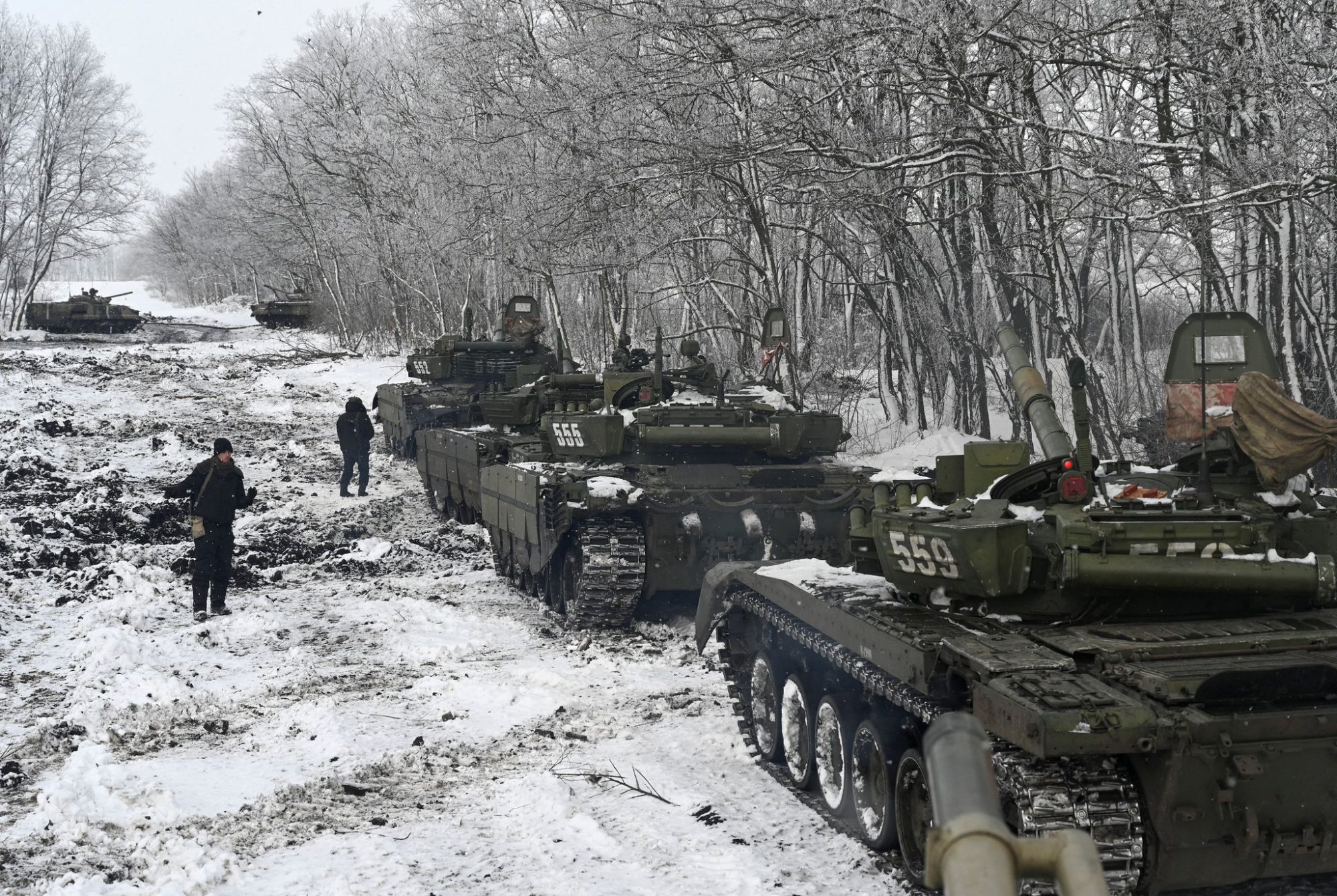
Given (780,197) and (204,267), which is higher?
(204,267)

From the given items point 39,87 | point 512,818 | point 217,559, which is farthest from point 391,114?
point 512,818

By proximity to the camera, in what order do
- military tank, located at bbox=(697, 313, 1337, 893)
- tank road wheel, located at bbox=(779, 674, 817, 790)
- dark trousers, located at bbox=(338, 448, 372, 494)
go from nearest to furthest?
1. military tank, located at bbox=(697, 313, 1337, 893)
2. tank road wheel, located at bbox=(779, 674, 817, 790)
3. dark trousers, located at bbox=(338, 448, 372, 494)

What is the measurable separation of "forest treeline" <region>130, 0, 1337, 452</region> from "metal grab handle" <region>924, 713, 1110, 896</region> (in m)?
9.10

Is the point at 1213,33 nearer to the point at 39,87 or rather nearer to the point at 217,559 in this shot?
the point at 217,559

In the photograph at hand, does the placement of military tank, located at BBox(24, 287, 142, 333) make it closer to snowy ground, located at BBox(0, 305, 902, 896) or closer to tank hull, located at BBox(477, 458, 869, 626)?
snowy ground, located at BBox(0, 305, 902, 896)

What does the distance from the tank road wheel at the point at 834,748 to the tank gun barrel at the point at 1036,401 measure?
1.60 meters

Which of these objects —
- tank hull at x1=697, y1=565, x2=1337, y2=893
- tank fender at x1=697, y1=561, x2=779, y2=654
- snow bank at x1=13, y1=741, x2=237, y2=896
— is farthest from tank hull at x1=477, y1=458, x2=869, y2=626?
tank hull at x1=697, y1=565, x2=1337, y2=893

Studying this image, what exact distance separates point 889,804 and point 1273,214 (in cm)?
913

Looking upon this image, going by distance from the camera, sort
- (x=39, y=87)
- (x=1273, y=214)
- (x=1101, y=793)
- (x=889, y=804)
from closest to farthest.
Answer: (x=1101, y=793)
(x=889, y=804)
(x=1273, y=214)
(x=39, y=87)

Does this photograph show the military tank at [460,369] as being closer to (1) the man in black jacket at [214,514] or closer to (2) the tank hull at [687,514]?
(1) the man in black jacket at [214,514]

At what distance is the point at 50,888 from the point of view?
5.43 meters

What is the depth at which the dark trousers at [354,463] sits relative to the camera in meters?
18.7

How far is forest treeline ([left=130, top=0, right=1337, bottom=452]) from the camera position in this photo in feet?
39.0

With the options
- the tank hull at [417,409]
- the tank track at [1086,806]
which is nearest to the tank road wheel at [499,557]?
the tank hull at [417,409]
